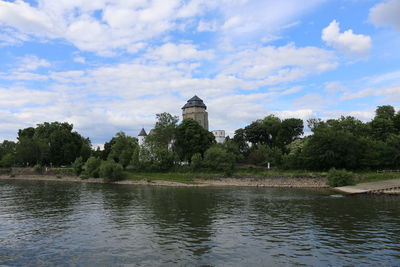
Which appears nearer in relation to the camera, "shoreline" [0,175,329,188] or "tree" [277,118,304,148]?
"shoreline" [0,175,329,188]

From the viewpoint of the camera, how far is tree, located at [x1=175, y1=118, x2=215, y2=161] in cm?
8350

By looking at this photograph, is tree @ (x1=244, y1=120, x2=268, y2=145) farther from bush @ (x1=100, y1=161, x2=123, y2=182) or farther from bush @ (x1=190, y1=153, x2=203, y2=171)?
bush @ (x1=100, y1=161, x2=123, y2=182)

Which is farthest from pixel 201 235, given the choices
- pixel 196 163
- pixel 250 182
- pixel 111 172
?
pixel 111 172

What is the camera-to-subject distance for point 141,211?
103ft

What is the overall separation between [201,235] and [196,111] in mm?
91841

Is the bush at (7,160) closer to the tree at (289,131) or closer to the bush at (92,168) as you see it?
the bush at (92,168)

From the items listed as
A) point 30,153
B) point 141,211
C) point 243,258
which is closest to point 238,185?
point 141,211

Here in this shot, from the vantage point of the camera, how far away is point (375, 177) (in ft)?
186

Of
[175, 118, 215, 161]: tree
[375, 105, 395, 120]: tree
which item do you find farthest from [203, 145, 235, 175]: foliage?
[375, 105, 395, 120]: tree

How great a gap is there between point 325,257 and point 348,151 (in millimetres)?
52521

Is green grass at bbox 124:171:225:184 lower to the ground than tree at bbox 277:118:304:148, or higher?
lower

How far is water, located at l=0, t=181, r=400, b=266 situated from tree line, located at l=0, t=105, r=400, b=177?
31565 mm

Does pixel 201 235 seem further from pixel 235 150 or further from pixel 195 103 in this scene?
pixel 195 103

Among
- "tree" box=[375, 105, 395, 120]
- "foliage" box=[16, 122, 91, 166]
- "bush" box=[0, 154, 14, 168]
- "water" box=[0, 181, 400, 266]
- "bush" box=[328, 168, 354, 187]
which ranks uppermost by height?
"tree" box=[375, 105, 395, 120]
